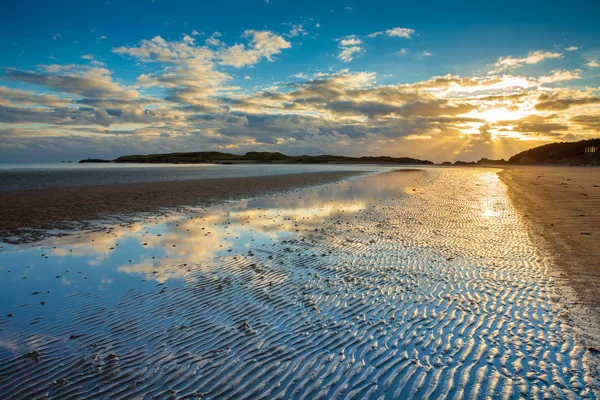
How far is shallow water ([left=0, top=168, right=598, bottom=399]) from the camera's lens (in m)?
5.16

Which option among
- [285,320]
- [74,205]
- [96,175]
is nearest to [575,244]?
[285,320]

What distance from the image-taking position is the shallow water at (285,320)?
5.16 meters

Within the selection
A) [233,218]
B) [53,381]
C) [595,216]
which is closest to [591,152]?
[595,216]

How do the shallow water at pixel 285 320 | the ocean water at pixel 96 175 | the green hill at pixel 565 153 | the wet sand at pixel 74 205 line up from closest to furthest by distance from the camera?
the shallow water at pixel 285 320
the wet sand at pixel 74 205
the ocean water at pixel 96 175
the green hill at pixel 565 153

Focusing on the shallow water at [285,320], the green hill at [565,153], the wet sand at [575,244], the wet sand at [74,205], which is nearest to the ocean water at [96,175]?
the wet sand at [74,205]

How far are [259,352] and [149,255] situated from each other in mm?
7210

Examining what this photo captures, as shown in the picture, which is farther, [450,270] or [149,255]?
[149,255]

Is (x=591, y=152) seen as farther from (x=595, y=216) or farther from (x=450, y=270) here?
(x=450, y=270)

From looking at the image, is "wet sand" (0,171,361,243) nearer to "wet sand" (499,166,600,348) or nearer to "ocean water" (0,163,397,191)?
"ocean water" (0,163,397,191)

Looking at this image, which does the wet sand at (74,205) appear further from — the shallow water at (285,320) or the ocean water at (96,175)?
the ocean water at (96,175)

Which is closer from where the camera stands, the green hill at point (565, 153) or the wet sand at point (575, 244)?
the wet sand at point (575, 244)

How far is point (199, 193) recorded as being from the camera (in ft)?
99.1

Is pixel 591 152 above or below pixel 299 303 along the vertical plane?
above

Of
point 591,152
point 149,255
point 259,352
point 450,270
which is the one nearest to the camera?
point 259,352
